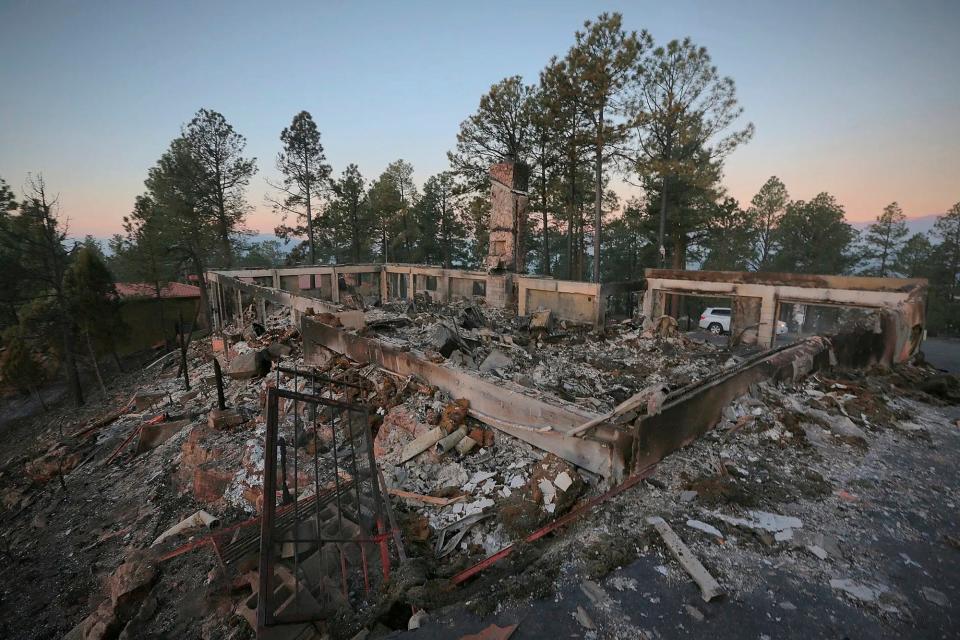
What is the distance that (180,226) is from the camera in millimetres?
24562

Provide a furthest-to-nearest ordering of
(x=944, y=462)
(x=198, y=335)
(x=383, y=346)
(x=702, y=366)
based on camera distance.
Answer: (x=198, y=335)
(x=702, y=366)
(x=383, y=346)
(x=944, y=462)

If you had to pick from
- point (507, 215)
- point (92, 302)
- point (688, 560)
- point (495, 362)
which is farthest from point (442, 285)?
point (688, 560)

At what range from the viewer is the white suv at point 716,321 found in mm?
20000

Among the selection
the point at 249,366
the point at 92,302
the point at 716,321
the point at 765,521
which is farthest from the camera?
the point at 92,302

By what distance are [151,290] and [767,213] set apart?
43.5 metres

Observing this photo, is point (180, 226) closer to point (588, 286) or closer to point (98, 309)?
point (98, 309)

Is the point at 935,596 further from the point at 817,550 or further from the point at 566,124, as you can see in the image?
the point at 566,124

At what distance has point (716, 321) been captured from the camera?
2025 centimetres

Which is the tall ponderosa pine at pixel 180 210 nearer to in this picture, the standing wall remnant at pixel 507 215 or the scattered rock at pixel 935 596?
the standing wall remnant at pixel 507 215

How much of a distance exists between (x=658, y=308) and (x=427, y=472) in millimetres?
15681

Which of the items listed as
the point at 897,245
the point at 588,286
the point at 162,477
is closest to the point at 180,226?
the point at 162,477

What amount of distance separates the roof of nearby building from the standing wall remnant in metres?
23.1

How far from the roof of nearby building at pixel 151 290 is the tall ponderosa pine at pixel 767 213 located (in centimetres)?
4131

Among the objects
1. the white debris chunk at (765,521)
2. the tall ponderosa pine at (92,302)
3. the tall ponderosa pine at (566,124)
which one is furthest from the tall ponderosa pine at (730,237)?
the tall ponderosa pine at (92,302)
